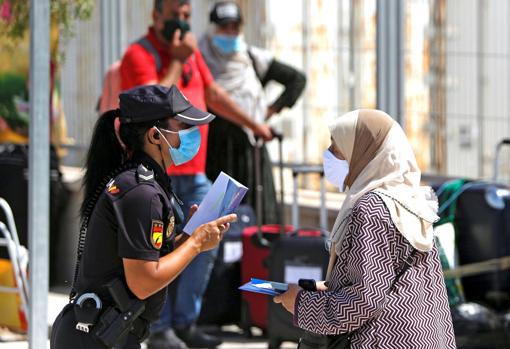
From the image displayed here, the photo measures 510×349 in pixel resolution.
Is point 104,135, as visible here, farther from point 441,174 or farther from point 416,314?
point 441,174

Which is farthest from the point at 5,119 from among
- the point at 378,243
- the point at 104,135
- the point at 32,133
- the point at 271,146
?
the point at 378,243

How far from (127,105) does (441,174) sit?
4417 millimetres

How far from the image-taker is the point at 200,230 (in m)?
3.77

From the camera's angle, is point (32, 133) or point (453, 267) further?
point (453, 267)

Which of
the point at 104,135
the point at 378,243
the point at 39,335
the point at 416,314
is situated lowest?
the point at 39,335

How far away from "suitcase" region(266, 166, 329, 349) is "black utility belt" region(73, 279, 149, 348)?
2.60 meters

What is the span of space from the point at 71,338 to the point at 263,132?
11.4 feet

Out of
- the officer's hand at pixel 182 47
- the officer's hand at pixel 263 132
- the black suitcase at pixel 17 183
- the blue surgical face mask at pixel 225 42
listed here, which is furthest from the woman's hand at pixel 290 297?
the black suitcase at pixel 17 183

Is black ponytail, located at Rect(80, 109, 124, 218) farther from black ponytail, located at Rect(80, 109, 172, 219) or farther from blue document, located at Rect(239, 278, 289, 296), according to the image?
blue document, located at Rect(239, 278, 289, 296)

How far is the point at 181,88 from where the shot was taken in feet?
21.4

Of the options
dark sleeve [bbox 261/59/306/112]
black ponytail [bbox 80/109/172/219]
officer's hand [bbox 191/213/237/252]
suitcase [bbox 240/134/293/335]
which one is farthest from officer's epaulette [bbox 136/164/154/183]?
dark sleeve [bbox 261/59/306/112]

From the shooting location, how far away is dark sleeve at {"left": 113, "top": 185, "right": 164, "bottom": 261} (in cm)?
358

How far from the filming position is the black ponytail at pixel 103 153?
3.86m

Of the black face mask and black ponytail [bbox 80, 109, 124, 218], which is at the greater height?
the black face mask
